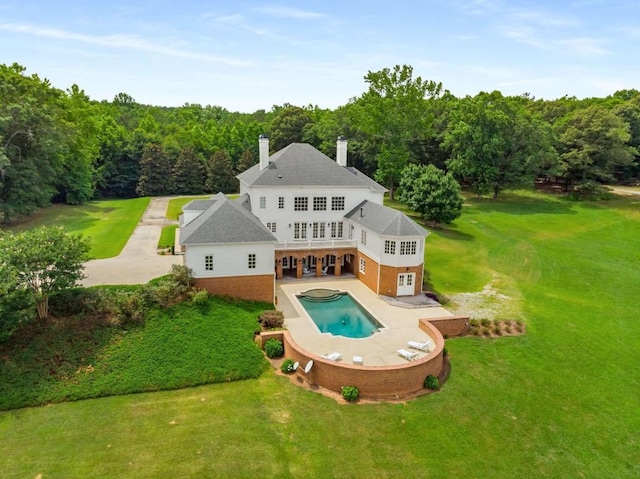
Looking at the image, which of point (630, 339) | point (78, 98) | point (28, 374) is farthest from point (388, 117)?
point (28, 374)

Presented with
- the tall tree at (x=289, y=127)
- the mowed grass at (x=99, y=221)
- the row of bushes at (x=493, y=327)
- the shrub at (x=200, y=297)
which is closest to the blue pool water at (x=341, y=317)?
the row of bushes at (x=493, y=327)

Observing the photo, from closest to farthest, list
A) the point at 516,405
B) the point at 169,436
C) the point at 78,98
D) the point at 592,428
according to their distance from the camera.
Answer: the point at 169,436
the point at 592,428
the point at 516,405
the point at 78,98

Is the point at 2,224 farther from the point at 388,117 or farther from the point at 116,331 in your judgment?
the point at 388,117

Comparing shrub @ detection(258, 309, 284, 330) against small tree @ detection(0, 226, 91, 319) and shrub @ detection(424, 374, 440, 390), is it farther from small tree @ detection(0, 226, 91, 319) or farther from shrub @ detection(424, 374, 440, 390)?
small tree @ detection(0, 226, 91, 319)

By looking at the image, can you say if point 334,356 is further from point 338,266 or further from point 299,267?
point 338,266

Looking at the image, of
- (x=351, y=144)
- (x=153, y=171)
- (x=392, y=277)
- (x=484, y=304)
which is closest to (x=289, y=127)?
(x=351, y=144)

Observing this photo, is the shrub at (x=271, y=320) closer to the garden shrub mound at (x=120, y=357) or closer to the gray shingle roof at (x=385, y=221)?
the garden shrub mound at (x=120, y=357)

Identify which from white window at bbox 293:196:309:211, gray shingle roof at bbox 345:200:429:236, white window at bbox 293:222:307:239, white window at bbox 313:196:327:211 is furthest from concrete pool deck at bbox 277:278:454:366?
white window at bbox 313:196:327:211

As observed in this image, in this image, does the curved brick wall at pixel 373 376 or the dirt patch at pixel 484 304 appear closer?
the curved brick wall at pixel 373 376
